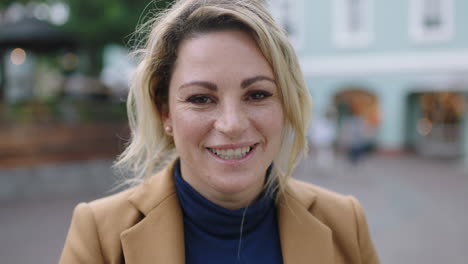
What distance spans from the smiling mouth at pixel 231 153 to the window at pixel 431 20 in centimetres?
1676

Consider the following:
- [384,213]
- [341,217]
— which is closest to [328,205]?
[341,217]

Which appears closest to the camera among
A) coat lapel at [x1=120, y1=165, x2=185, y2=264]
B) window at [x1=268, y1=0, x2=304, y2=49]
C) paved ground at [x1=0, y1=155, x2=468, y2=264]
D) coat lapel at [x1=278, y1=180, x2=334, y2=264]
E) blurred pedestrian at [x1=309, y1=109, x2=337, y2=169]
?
coat lapel at [x1=120, y1=165, x2=185, y2=264]

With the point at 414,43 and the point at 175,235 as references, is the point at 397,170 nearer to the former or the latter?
the point at 414,43

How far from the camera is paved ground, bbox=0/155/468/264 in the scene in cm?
575

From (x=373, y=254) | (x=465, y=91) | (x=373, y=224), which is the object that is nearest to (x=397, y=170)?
(x=465, y=91)

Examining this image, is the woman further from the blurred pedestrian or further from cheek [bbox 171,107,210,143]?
the blurred pedestrian

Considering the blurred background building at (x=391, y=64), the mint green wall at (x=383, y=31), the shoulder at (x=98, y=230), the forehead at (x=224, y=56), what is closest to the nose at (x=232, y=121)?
the forehead at (x=224, y=56)

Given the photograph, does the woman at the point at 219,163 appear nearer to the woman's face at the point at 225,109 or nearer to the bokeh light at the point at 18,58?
the woman's face at the point at 225,109

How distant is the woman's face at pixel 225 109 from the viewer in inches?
59.9

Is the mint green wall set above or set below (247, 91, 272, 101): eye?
above

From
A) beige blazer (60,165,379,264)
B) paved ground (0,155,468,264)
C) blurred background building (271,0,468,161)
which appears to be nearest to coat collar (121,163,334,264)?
beige blazer (60,165,379,264)

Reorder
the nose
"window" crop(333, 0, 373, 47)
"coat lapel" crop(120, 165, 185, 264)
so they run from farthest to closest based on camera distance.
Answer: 1. "window" crop(333, 0, 373, 47)
2. "coat lapel" crop(120, 165, 185, 264)
3. the nose

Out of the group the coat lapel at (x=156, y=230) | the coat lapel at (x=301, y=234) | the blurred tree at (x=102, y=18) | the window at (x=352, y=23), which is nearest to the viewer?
the coat lapel at (x=156, y=230)

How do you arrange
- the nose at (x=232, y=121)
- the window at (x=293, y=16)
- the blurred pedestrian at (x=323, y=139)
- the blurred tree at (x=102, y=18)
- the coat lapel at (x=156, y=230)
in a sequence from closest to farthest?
the nose at (x=232, y=121), the coat lapel at (x=156, y=230), the blurred tree at (x=102, y=18), the blurred pedestrian at (x=323, y=139), the window at (x=293, y=16)
